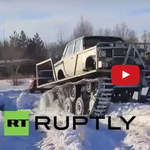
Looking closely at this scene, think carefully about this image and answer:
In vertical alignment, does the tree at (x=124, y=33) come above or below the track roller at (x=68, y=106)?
above

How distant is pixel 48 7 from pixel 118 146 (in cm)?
127

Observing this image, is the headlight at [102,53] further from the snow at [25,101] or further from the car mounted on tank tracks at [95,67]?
the snow at [25,101]

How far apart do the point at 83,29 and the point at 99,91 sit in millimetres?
932

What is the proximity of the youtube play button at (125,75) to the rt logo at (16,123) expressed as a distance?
804 mm

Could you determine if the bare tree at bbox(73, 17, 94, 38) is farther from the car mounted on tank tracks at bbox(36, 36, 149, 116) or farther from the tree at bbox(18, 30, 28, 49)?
the tree at bbox(18, 30, 28, 49)


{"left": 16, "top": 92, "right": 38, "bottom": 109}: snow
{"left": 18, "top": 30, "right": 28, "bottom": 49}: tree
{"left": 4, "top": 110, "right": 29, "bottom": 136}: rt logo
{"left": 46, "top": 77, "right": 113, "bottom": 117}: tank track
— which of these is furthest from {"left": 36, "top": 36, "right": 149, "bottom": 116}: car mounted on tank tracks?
{"left": 4, "top": 110, "right": 29, "bottom": 136}: rt logo

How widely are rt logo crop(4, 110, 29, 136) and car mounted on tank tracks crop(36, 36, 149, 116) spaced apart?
400mm

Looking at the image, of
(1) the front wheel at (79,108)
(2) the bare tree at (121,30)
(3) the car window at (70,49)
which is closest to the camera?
(2) the bare tree at (121,30)

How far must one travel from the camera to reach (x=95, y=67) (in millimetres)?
Result: 5520

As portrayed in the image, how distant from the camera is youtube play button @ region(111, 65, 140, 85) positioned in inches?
210

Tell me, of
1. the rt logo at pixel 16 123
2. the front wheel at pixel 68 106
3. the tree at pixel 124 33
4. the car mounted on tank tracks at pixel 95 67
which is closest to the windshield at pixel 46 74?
the car mounted on tank tracks at pixel 95 67

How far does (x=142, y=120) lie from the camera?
5344mm

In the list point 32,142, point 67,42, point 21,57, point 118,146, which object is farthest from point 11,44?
point 118,146

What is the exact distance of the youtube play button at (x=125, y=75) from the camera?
5.32 m
